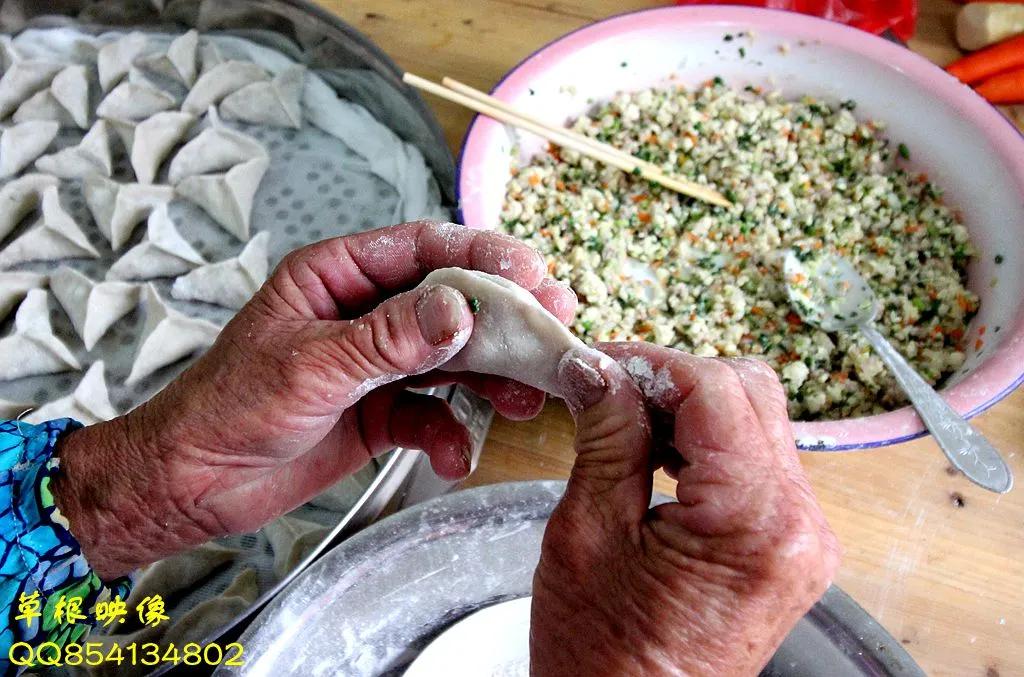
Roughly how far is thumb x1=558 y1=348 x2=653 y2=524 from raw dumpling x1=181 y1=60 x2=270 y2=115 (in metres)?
1.15

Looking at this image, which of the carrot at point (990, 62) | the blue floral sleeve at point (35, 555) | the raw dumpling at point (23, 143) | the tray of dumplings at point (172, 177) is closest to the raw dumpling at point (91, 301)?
the tray of dumplings at point (172, 177)

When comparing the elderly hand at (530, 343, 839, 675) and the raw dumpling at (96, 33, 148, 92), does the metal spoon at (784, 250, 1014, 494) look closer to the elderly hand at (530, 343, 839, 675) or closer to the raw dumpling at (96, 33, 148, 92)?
the elderly hand at (530, 343, 839, 675)

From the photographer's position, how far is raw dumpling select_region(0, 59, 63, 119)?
149 centimetres

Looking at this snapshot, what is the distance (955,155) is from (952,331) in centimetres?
29

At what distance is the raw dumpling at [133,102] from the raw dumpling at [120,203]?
0.17 meters

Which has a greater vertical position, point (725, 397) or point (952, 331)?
point (725, 397)

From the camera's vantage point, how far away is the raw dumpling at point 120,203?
131 cm

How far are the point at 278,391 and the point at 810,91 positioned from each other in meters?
1.06

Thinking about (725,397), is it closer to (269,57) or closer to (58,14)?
(269,57)

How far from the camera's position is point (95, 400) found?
113 centimetres

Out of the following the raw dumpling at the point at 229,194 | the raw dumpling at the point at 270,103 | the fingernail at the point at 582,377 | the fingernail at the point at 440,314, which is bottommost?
the raw dumpling at the point at 229,194

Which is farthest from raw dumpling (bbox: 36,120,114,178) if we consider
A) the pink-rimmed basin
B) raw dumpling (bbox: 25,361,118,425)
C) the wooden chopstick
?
the pink-rimmed basin

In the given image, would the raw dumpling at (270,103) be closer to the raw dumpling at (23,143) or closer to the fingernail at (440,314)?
the raw dumpling at (23,143)

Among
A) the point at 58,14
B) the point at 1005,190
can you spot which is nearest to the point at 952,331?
the point at 1005,190
